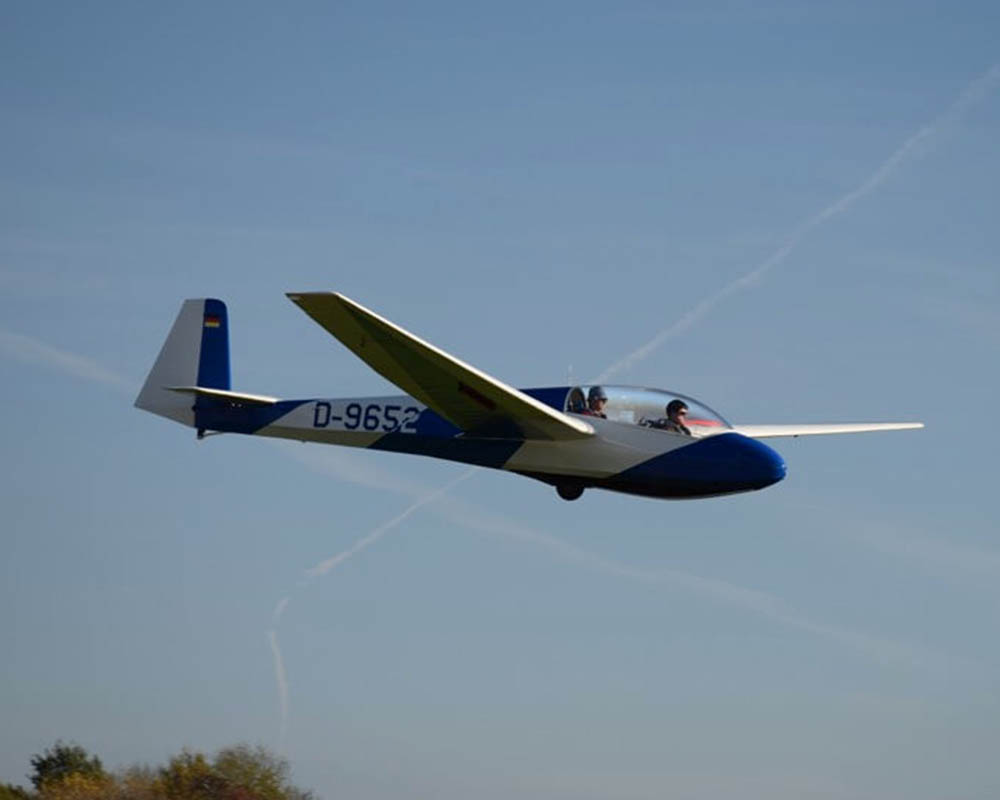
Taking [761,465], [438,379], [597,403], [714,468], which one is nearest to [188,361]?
[438,379]

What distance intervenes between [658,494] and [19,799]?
1172 inches

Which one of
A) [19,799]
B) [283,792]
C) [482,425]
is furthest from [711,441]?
[19,799]

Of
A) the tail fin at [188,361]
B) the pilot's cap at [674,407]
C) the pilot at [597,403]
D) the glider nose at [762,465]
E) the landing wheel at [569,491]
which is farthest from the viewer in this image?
the tail fin at [188,361]

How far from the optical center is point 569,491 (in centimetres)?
3647

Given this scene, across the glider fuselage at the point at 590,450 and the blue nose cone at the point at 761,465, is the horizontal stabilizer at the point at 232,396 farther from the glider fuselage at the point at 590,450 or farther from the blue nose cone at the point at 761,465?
the blue nose cone at the point at 761,465

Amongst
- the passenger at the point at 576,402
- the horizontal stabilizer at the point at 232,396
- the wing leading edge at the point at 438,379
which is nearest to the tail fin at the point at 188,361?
the horizontal stabilizer at the point at 232,396

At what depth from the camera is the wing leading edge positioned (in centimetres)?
3247

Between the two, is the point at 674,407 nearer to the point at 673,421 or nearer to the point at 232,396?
the point at 673,421

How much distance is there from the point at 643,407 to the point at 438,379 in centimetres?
386

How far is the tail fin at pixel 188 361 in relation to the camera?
42156mm

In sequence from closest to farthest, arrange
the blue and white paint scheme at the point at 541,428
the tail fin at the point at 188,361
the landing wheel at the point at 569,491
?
the blue and white paint scheme at the point at 541,428, the landing wheel at the point at 569,491, the tail fin at the point at 188,361

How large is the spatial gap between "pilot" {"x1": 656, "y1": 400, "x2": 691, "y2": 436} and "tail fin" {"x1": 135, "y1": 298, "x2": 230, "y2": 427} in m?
11.4

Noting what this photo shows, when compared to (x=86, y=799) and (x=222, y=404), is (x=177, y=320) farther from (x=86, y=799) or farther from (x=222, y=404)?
(x=86, y=799)

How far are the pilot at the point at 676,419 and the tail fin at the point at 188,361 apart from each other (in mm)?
11420
